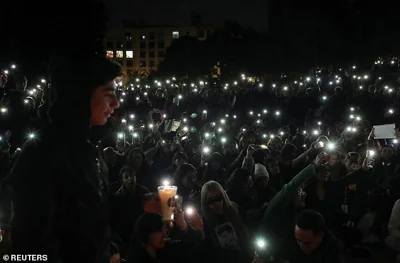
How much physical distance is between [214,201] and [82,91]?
126 inches

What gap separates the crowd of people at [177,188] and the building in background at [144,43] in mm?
121424

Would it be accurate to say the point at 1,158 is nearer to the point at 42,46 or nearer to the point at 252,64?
the point at 42,46

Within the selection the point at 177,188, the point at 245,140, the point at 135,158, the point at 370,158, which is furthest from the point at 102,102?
the point at 245,140

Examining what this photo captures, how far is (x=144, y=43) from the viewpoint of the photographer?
135m

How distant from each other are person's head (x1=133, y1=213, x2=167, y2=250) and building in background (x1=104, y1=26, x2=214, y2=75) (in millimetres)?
131563

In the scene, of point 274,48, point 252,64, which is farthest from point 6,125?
point 252,64

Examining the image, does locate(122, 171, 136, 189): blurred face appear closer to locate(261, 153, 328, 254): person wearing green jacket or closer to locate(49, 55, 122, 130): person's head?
locate(261, 153, 328, 254): person wearing green jacket

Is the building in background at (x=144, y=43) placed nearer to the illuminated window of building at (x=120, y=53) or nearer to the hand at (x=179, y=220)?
the illuminated window of building at (x=120, y=53)

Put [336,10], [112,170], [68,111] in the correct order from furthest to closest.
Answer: [336,10], [112,170], [68,111]

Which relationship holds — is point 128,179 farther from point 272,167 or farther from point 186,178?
point 272,167

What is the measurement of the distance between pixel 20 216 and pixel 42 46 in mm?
836

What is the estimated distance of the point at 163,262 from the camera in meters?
4.00

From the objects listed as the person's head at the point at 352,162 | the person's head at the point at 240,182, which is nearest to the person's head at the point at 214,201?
the person's head at the point at 240,182

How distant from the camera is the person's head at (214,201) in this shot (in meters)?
5.33
